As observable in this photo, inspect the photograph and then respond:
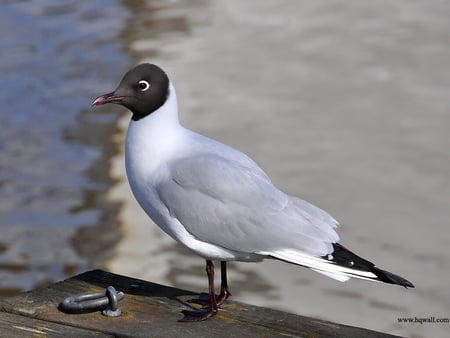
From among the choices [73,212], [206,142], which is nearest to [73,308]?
[206,142]

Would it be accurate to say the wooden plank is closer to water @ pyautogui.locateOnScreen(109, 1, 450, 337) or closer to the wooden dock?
the wooden dock

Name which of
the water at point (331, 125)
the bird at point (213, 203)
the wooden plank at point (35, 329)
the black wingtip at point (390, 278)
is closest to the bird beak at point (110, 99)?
the bird at point (213, 203)

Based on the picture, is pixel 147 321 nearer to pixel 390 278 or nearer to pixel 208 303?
pixel 208 303

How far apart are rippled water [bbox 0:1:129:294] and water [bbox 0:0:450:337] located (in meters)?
0.01

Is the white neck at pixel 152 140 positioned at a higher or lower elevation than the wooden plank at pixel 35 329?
higher

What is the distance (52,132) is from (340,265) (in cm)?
470

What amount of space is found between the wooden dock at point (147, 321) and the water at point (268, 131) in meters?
2.20

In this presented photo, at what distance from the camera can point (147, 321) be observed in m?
2.84

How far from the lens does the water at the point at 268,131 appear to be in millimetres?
5504

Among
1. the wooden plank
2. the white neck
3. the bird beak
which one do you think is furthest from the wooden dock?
the bird beak

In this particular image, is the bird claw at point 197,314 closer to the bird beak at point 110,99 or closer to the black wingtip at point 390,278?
the black wingtip at point 390,278

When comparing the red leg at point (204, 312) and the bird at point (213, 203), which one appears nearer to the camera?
the red leg at point (204, 312)

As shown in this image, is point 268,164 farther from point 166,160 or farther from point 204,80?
point 166,160

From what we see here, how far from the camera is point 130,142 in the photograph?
3.04 m
